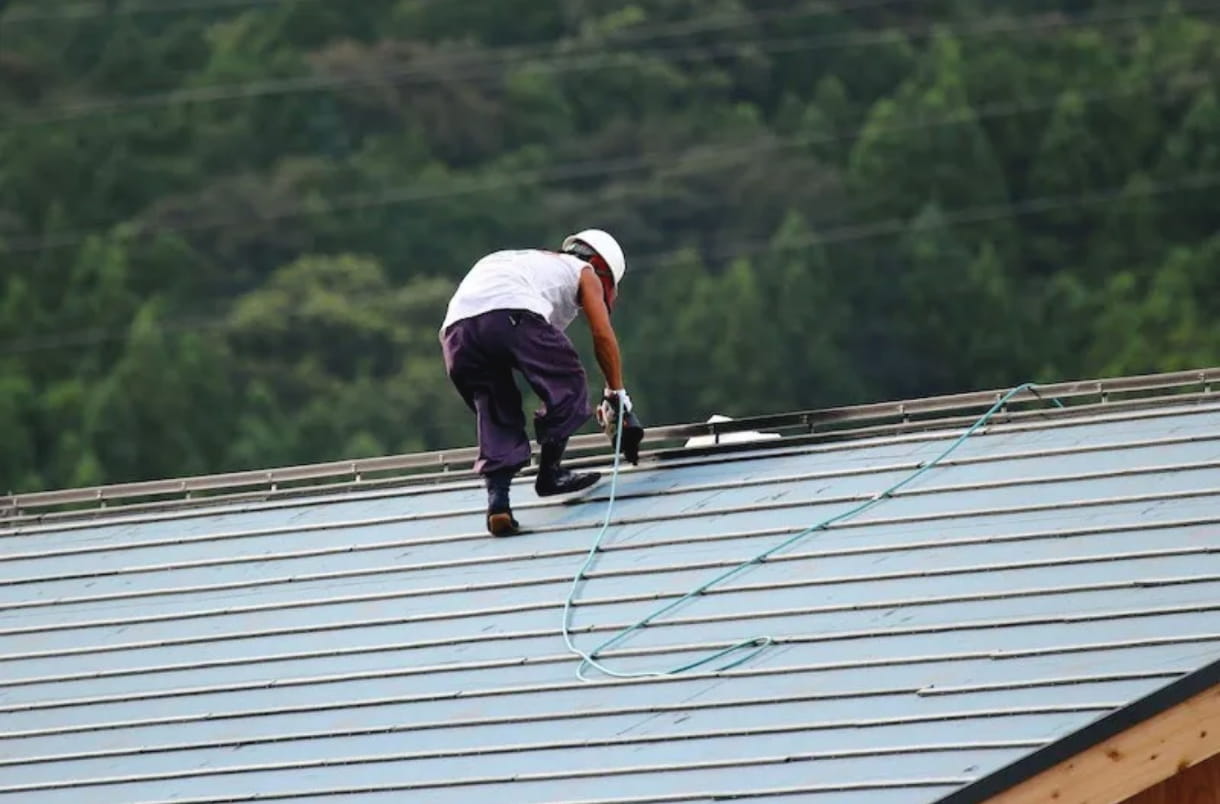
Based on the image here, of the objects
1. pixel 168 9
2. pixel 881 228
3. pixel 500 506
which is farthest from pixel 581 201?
pixel 500 506

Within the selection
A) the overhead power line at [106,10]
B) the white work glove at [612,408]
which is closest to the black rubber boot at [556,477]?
the white work glove at [612,408]

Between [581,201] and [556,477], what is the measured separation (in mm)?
49418

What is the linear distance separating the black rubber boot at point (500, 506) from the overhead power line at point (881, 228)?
4590cm

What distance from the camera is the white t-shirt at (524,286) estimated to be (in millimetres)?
11461

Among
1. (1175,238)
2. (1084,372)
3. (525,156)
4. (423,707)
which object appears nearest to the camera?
(423,707)

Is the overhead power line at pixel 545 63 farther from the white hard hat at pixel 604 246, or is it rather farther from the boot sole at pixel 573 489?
the boot sole at pixel 573 489

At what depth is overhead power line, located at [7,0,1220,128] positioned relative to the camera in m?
64.7

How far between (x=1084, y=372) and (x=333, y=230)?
1660cm

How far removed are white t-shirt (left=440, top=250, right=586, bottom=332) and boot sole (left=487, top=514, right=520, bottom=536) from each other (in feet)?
2.53

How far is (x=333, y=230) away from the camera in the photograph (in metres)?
61.1

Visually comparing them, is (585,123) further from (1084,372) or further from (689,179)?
(1084,372)

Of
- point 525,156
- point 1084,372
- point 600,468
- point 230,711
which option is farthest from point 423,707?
point 525,156

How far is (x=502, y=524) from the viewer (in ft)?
37.4

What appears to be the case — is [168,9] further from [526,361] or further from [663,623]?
[663,623]
